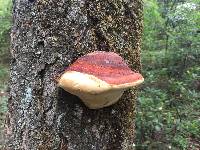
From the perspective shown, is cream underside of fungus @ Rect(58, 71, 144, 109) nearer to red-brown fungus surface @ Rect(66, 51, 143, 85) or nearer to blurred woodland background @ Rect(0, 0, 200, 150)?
red-brown fungus surface @ Rect(66, 51, 143, 85)

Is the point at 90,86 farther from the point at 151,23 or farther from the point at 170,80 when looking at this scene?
the point at 151,23

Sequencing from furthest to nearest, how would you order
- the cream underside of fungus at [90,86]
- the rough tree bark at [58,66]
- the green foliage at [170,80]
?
the green foliage at [170,80] < the rough tree bark at [58,66] < the cream underside of fungus at [90,86]

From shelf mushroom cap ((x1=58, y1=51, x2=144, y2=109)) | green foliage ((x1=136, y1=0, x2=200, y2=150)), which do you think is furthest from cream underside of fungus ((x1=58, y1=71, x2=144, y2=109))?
green foliage ((x1=136, y1=0, x2=200, y2=150))

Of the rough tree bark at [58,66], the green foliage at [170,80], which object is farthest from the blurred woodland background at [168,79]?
the rough tree bark at [58,66]

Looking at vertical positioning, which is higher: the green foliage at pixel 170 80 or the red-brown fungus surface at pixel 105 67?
the red-brown fungus surface at pixel 105 67

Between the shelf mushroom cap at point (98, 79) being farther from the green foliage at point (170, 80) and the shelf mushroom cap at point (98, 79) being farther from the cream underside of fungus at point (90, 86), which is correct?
the green foliage at point (170, 80)

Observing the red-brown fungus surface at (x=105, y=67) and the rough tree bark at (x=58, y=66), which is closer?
the red-brown fungus surface at (x=105, y=67)

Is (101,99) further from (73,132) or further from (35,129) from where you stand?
(35,129)

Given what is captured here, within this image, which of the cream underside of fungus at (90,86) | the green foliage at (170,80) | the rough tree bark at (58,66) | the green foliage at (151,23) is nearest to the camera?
the cream underside of fungus at (90,86)
